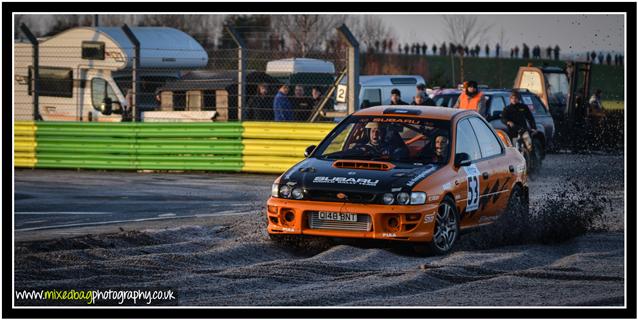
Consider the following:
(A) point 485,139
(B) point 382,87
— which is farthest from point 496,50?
(A) point 485,139

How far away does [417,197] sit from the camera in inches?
420

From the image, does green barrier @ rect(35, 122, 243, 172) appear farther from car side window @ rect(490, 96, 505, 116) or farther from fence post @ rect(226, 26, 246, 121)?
car side window @ rect(490, 96, 505, 116)

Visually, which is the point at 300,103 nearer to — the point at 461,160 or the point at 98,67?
the point at 98,67

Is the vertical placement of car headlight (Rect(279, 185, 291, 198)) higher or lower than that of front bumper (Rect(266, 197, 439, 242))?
higher

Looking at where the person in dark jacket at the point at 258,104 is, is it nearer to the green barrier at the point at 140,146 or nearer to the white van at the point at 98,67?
the green barrier at the point at 140,146

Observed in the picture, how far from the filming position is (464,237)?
38.9 ft

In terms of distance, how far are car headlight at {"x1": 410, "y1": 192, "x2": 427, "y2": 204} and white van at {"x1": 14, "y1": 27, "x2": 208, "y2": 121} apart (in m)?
14.4

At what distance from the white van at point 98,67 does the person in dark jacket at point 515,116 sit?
7.30 meters

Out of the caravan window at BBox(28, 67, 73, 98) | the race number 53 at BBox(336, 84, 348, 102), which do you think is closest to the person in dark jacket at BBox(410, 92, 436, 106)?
the race number 53 at BBox(336, 84, 348, 102)

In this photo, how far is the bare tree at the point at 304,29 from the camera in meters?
24.3

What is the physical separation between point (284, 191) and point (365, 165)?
2.69ft

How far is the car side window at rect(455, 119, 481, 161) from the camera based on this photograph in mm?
11836

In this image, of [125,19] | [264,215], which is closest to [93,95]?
[125,19]

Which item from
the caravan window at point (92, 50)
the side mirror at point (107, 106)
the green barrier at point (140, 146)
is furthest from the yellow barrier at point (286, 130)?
the caravan window at point (92, 50)
